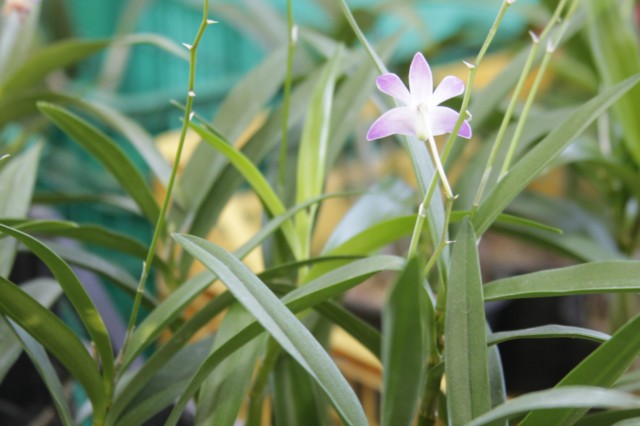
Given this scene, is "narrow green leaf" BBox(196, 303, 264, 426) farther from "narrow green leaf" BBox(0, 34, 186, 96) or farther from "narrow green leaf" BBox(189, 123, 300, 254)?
"narrow green leaf" BBox(0, 34, 186, 96)

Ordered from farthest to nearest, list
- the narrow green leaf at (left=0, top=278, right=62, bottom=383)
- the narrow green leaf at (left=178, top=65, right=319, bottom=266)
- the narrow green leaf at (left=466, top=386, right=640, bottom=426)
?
the narrow green leaf at (left=178, top=65, right=319, bottom=266) < the narrow green leaf at (left=0, top=278, right=62, bottom=383) < the narrow green leaf at (left=466, top=386, right=640, bottom=426)

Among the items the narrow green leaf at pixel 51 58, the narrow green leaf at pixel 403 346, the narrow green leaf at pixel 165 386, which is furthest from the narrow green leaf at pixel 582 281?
the narrow green leaf at pixel 51 58

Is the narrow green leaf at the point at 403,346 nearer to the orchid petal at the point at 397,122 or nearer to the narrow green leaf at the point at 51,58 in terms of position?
the orchid petal at the point at 397,122

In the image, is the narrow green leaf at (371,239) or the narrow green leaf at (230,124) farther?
the narrow green leaf at (230,124)

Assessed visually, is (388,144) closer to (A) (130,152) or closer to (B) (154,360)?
(A) (130,152)

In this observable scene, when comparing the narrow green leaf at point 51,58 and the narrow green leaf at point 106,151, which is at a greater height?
the narrow green leaf at point 51,58

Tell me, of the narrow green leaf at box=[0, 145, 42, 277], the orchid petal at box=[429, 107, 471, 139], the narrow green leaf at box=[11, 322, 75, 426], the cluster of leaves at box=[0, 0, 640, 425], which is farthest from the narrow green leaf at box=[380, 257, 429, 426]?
the narrow green leaf at box=[0, 145, 42, 277]

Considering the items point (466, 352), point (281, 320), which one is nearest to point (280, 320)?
point (281, 320)
